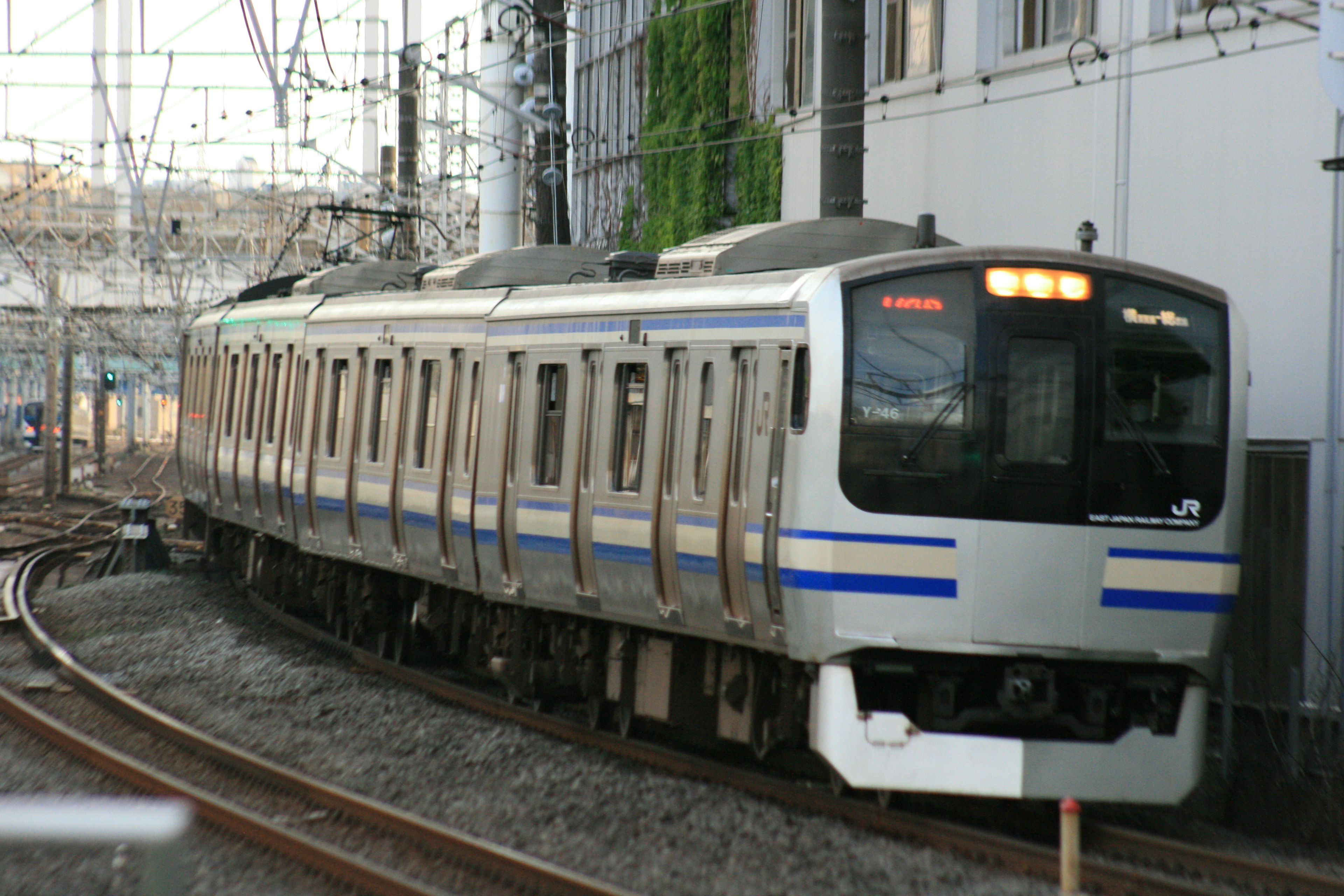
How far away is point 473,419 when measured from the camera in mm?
11102

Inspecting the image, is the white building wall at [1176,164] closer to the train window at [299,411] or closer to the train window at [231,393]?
the train window at [299,411]

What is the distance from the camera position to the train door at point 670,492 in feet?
29.2

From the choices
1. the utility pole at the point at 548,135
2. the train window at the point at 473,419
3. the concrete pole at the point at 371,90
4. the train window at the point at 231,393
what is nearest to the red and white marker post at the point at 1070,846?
the train window at the point at 473,419

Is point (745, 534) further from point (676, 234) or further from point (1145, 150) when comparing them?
point (676, 234)

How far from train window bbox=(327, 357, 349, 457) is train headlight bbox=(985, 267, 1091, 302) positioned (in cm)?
706

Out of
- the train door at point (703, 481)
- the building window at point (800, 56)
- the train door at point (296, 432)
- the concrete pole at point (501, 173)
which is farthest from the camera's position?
the concrete pole at point (501, 173)

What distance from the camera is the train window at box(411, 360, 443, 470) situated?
11.8 m

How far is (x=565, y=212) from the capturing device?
19609 millimetres

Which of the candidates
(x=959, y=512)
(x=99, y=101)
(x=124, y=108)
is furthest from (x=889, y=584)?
(x=124, y=108)

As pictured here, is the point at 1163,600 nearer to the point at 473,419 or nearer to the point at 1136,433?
the point at 1136,433

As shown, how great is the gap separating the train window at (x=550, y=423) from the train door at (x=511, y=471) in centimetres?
19

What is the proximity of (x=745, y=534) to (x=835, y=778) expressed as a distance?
1.47m

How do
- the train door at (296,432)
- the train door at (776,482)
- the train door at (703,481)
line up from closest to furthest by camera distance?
the train door at (776,482)
the train door at (703,481)
the train door at (296,432)

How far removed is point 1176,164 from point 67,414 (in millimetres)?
34251
